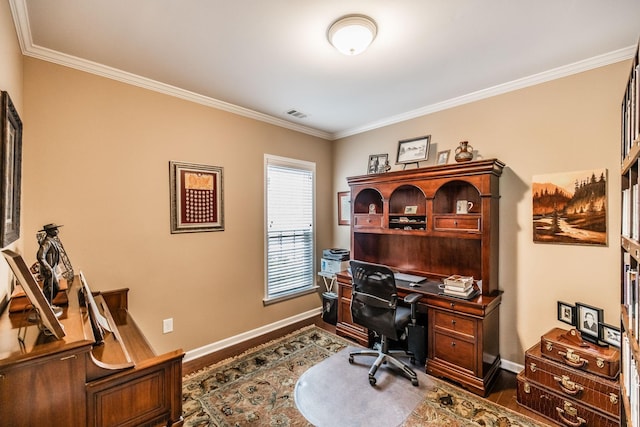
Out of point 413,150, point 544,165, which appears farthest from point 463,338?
point 413,150

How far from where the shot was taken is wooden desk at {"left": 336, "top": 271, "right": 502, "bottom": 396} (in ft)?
7.60

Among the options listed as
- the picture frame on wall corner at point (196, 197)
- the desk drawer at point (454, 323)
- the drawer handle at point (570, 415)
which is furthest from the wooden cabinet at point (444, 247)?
the picture frame on wall corner at point (196, 197)

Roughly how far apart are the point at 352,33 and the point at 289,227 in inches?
96.1

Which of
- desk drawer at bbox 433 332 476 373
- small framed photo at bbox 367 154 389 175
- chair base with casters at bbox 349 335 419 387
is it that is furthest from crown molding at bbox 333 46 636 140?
chair base with casters at bbox 349 335 419 387

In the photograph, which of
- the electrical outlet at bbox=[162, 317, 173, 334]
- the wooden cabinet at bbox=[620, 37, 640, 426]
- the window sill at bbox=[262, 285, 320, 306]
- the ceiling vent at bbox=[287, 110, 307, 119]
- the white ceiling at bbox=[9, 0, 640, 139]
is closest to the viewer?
the wooden cabinet at bbox=[620, 37, 640, 426]

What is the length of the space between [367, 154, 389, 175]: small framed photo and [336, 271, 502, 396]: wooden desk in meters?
1.50

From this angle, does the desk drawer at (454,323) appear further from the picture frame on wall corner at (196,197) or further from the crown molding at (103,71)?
the crown molding at (103,71)

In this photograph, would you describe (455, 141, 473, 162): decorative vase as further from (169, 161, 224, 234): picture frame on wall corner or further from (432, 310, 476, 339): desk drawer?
(169, 161, 224, 234): picture frame on wall corner

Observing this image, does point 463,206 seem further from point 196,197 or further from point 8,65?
point 8,65

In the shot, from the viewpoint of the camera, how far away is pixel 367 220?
3354 mm

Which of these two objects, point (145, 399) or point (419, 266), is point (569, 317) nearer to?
point (419, 266)

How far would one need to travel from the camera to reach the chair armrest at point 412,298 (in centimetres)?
245

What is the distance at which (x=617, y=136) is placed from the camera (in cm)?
212

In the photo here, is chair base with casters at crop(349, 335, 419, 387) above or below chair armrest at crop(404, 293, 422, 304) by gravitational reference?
below
